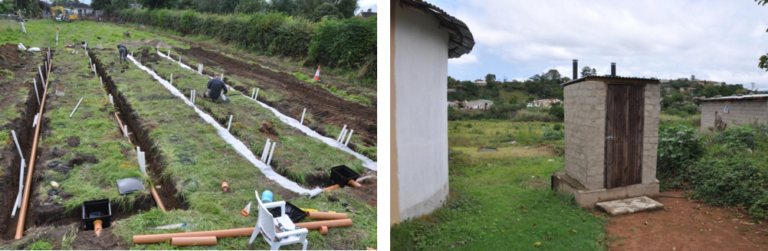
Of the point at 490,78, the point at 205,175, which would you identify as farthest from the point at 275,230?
the point at 490,78

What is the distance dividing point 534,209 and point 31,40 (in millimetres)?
5191

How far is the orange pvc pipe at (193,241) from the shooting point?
2750 mm

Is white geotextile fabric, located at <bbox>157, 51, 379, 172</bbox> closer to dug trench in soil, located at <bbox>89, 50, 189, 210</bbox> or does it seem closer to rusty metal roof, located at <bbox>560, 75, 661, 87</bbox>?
dug trench in soil, located at <bbox>89, 50, 189, 210</bbox>

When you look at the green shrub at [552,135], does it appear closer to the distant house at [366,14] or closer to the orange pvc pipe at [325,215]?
the distant house at [366,14]

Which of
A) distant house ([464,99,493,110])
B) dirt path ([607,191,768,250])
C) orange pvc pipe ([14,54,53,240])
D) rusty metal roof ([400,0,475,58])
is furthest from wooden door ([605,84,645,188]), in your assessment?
distant house ([464,99,493,110])

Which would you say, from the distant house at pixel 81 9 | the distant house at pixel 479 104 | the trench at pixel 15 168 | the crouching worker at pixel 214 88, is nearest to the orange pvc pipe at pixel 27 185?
the trench at pixel 15 168

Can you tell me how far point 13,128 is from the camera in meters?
2.73

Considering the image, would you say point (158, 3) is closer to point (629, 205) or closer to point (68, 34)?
point (68, 34)

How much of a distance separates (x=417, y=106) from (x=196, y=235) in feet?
8.69

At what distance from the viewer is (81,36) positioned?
3.29 meters

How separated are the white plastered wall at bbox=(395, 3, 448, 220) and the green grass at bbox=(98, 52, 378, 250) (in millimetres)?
1242

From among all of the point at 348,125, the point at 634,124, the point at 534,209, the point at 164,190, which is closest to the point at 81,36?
the point at 164,190

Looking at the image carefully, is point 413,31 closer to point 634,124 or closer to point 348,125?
point 348,125

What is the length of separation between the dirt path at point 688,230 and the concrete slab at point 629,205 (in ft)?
0.25
